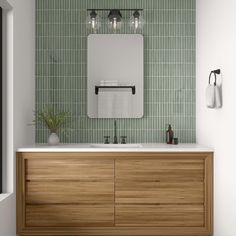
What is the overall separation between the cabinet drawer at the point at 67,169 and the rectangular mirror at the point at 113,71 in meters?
0.78

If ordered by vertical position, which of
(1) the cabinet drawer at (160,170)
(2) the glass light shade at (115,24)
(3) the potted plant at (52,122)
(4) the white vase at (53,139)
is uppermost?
(2) the glass light shade at (115,24)

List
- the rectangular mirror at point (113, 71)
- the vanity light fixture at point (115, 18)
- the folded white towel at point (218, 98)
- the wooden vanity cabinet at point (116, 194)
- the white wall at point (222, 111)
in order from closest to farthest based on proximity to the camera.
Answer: the white wall at point (222, 111)
the folded white towel at point (218, 98)
the wooden vanity cabinet at point (116, 194)
the vanity light fixture at point (115, 18)
the rectangular mirror at point (113, 71)

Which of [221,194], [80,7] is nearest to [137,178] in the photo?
[221,194]

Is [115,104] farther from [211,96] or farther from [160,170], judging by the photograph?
[211,96]

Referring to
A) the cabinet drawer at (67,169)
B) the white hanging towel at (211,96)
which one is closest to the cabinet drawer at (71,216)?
the cabinet drawer at (67,169)

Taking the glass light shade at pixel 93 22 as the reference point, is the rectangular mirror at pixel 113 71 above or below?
below

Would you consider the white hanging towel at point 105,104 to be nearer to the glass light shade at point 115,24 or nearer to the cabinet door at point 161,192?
Answer: the glass light shade at point 115,24

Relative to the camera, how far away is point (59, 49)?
13.9 ft

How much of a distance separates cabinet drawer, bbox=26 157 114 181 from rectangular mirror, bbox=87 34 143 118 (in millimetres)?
777

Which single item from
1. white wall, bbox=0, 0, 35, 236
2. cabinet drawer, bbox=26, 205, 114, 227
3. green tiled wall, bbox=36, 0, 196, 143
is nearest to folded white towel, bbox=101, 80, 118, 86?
green tiled wall, bbox=36, 0, 196, 143

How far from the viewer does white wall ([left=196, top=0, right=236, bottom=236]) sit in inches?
120

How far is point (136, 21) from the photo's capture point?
163 inches

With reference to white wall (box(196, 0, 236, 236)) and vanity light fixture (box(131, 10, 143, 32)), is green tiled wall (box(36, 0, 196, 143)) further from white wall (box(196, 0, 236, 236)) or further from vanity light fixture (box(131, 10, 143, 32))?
white wall (box(196, 0, 236, 236))

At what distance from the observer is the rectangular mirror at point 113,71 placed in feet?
13.8
